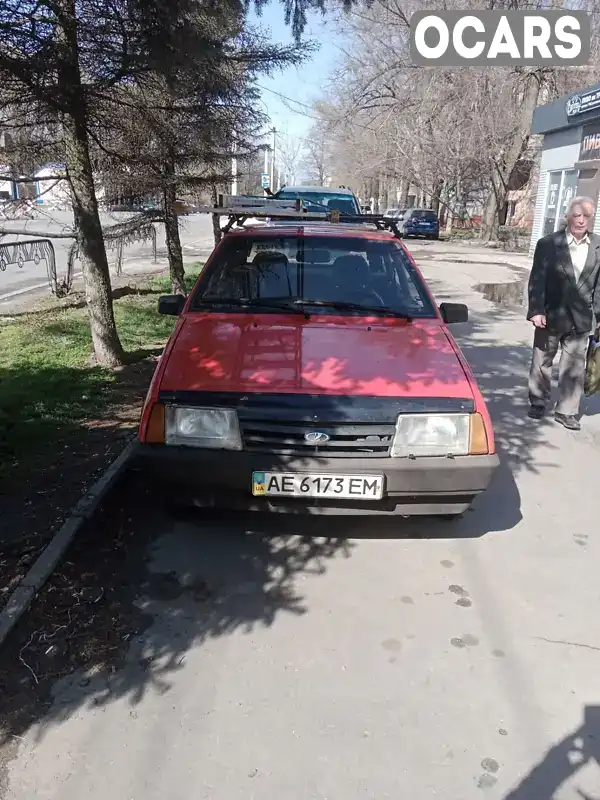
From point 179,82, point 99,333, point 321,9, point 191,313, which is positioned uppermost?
point 321,9

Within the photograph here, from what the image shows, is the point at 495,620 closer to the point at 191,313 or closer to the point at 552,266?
the point at 191,313

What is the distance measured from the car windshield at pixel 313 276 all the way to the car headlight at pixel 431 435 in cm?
121

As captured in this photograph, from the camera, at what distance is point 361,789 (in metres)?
2.21

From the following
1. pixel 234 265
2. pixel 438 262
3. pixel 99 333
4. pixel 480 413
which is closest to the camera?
pixel 480 413

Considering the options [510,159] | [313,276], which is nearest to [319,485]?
[313,276]

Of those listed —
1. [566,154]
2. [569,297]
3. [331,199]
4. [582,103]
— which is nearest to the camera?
[569,297]

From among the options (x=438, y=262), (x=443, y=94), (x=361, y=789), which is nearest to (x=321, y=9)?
(x=361, y=789)

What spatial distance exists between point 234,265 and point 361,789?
3.43m

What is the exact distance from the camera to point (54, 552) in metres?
3.44

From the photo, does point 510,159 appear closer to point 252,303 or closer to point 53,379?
point 53,379

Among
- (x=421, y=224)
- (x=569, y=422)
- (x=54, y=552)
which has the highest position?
(x=54, y=552)

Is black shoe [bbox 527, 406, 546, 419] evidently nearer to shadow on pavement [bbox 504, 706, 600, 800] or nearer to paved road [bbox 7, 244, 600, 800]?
paved road [bbox 7, 244, 600, 800]

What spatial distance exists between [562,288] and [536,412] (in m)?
1.19

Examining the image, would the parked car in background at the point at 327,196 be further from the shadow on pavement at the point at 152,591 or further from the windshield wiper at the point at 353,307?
the shadow on pavement at the point at 152,591
